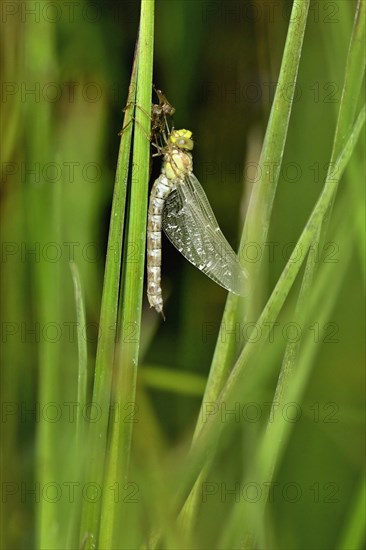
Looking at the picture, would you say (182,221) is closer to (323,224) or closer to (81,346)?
(323,224)

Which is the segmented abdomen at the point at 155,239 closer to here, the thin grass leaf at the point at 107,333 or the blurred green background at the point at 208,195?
the blurred green background at the point at 208,195

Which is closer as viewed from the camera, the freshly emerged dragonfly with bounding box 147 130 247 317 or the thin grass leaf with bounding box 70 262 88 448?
the thin grass leaf with bounding box 70 262 88 448

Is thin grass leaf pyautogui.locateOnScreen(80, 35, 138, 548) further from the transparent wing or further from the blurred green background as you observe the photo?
the transparent wing

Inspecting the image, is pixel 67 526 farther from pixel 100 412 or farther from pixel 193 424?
pixel 193 424

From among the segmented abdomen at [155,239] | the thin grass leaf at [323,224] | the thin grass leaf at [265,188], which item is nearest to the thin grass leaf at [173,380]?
the segmented abdomen at [155,239]

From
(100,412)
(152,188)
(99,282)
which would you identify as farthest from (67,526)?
(152,188)

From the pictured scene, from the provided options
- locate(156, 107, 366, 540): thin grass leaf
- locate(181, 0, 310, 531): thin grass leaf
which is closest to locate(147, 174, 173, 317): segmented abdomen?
locate(181, 0, 310, 531): thin grass leaf

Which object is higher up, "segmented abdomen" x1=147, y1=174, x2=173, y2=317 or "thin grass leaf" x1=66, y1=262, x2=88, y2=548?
"segmented abdomen" x1=147, y1=174, x2=173, y2=317

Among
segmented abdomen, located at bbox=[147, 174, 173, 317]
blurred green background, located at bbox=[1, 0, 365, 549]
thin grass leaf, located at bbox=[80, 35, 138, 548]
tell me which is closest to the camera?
thin grass leaf, located at bbox=[80, 35, 138, 548]

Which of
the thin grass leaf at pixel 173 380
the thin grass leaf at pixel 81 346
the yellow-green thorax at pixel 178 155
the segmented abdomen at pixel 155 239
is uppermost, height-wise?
the yellow-green thorax at pixel 178 155
